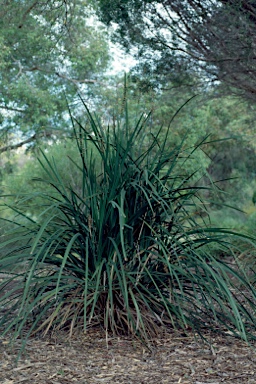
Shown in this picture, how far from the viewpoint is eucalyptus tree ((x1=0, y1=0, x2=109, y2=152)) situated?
14.6m

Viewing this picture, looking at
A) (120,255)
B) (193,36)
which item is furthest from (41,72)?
(120,255)

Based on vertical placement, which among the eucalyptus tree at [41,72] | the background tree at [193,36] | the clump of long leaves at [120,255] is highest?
the eucalyptus tree at [41,72]

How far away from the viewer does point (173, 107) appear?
16.5m

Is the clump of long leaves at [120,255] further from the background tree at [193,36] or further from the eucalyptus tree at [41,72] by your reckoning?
the eucalyptus tree at [41,72]

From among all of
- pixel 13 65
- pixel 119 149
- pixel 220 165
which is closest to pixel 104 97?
pixel 13 65

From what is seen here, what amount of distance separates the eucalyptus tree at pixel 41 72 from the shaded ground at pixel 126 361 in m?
10.7

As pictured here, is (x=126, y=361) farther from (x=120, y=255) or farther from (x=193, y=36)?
(x=193, y=36)

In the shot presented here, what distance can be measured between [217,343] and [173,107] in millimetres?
13360

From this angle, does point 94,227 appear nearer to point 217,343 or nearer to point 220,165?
point 217,343

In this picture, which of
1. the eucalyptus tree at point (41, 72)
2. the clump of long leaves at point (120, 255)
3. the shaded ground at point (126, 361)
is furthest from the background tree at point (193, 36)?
the eucalyptus tree at point (41, 72)

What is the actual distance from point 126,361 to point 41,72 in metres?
14.4

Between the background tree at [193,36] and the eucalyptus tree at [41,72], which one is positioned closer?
the background tree at [193,36]

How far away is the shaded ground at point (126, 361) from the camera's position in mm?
3021

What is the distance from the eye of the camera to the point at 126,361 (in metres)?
3.29
